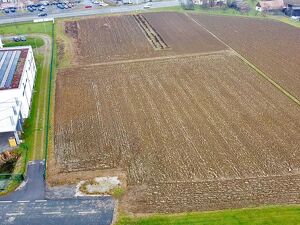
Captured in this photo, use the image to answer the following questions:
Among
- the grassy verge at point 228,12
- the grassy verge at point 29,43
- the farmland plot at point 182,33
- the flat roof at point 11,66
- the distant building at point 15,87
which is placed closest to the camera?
the distant building at point 15,87

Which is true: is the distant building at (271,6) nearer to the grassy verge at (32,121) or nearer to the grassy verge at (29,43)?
the grassy verge at (29,43)

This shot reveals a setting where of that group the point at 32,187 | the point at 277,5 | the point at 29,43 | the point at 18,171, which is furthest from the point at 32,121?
the point at 277,5

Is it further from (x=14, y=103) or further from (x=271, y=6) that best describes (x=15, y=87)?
(x=271, y=6)

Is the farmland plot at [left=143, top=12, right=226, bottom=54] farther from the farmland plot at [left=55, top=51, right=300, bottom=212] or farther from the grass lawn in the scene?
the grass lawn

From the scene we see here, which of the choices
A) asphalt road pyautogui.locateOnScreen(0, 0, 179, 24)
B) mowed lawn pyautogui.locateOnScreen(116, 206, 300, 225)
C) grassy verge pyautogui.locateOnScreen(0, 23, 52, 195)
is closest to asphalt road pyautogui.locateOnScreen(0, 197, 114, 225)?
mowed lawn pyautogui.locateOnScreen(116, 206, 300, 225)

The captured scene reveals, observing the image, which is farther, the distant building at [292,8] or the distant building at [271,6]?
the distant building at [271,6]

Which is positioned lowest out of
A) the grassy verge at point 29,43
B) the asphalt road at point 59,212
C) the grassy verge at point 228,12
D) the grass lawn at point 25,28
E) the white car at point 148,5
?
the asphalt road at point 59,212

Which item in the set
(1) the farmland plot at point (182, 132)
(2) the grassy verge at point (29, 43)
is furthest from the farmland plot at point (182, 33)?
(2) the grassy verge at point (29, 43)
